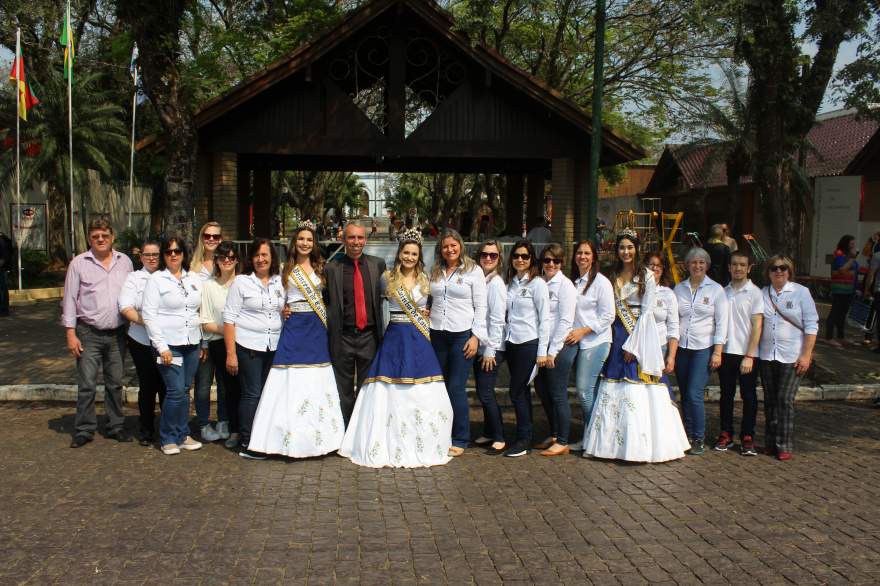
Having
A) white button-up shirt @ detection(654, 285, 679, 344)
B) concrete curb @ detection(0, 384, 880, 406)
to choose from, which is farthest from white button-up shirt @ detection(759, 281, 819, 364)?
concrete curb @ detection(0, 384, 880, 406)

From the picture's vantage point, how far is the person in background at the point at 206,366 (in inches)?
305

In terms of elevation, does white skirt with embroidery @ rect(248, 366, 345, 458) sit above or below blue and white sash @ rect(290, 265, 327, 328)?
below

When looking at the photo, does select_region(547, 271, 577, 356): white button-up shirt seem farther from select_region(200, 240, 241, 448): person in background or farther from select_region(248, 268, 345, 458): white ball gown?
select_region(200, 240, 241, 448): person in background

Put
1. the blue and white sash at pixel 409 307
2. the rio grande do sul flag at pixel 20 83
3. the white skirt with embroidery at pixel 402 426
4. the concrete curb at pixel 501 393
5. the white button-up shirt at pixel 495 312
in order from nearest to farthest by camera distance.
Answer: the white skirt with embroidery at pixel 402 426 → the blue and white sash at pixel 409 307 → the white button-up shirt at pixel 495 312 → the concrete curb at pixel 501 393 → the rio grande do sul flag at pixel 20 83

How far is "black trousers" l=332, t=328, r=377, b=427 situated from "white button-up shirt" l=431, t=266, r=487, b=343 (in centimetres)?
64

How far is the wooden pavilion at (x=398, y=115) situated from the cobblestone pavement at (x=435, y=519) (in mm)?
7620

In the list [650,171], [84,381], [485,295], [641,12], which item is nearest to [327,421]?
[485,295]

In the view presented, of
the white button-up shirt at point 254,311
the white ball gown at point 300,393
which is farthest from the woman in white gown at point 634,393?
the white button-up shirt at point 254,311

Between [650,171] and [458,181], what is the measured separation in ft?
103

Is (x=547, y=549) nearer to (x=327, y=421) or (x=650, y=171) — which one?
(x=327, y=421)

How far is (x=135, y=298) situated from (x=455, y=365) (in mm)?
2846

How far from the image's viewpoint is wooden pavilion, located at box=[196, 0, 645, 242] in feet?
45.9

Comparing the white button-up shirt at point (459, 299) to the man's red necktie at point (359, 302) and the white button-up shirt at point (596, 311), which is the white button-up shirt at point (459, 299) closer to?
the man's red necktie at point (359, 302)

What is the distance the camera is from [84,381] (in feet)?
25.3
